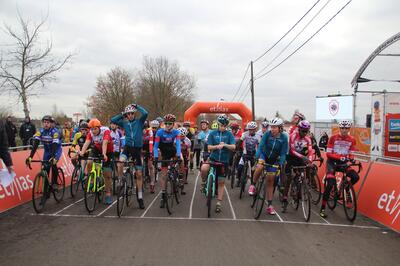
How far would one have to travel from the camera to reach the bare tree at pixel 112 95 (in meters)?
51.7

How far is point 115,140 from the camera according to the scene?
30.0ft

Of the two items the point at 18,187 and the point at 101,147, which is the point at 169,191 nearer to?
the point at 101,147

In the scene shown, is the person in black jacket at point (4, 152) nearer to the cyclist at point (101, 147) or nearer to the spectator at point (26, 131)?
the cyclist at point (101, 147)

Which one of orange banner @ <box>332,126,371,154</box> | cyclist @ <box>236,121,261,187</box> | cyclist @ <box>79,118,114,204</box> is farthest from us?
orange banner @ <box>332,126,371,154</box>

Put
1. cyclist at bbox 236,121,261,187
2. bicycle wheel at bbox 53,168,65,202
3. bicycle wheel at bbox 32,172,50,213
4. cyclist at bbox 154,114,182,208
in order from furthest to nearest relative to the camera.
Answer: cyclist at bbox 236,121,261,187, bicycle wheel at bbox 53,168,65,202, cyclist at bbox 154,114,182,208, bicycle wheel at bbox 32,172,50,213

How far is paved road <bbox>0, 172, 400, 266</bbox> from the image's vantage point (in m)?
4.91

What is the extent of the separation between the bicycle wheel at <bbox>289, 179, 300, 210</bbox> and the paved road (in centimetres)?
29

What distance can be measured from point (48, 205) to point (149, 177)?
11.6ft

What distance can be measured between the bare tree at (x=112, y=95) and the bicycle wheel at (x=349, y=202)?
46.2m

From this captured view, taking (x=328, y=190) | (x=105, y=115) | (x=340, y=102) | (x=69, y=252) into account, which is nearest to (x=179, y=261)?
(x=69, y=252)

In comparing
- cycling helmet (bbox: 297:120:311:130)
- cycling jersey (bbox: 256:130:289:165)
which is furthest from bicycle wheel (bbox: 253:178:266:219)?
cycling helmet (bbox: 297:120:311:130)

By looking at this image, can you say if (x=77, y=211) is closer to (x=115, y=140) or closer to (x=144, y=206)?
(x=144, y=206)

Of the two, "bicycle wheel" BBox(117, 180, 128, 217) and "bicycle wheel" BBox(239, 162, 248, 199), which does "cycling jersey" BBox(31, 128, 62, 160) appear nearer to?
"bicycle wheel" BBox(117, 180, 128, 217)

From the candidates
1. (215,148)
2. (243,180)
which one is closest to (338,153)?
(215,148)
